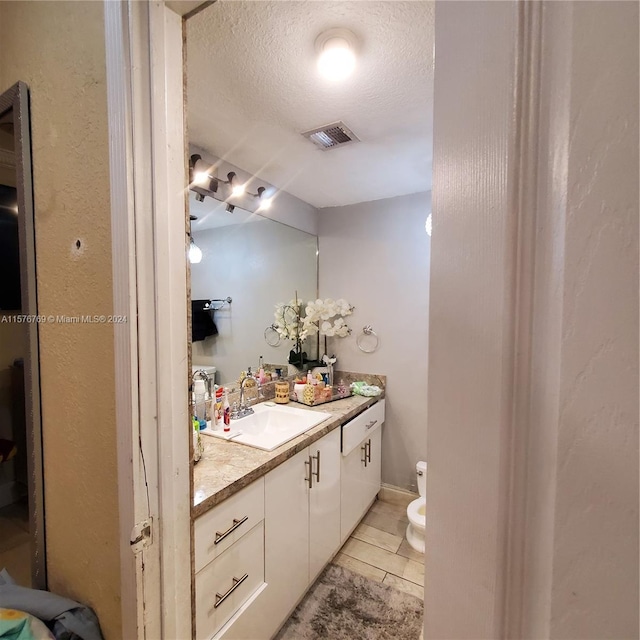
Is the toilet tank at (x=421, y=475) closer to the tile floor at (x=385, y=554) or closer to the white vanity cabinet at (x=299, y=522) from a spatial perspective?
the tile floor at (x=385, y=554)

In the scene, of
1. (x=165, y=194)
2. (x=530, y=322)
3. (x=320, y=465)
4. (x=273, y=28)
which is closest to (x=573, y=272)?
(x=530, y=322)

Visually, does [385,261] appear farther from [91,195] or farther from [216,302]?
[91,195]

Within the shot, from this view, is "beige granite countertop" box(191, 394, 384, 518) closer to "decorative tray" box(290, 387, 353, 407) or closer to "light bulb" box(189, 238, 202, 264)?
"decorative tray" box(290, 387, 353, 407)

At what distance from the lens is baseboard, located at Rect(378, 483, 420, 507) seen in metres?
2.35

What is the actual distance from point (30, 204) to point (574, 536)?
121 centimetres

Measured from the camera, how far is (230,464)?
3.95ft

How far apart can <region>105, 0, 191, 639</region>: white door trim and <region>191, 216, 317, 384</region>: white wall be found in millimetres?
1148

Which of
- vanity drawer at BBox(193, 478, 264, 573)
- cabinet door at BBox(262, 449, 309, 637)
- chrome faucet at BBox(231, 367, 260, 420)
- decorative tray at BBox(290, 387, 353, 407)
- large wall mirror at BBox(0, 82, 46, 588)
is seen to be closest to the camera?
large wall mirror at BBox(0, 82, 46, 588)

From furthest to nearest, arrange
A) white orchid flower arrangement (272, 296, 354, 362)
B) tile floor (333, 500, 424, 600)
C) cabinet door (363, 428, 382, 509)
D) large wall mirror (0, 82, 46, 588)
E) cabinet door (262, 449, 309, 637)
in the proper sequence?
white orchid flower arrangement (272, 296, 354, 362), cabinet door (363, 428, 382, 509), tile floor (333, 500, 424, 600), cabinet door (262, 449, 309, 637), large wall mirror (0, 82, 46, 588)

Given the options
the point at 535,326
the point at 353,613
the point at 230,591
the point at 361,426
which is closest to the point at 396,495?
the point at 361,426

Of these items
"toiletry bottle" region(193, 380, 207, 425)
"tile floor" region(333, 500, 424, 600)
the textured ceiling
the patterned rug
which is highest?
the textured ceiling

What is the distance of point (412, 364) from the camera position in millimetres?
2316

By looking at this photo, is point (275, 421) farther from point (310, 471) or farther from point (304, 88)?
point (304, 88)

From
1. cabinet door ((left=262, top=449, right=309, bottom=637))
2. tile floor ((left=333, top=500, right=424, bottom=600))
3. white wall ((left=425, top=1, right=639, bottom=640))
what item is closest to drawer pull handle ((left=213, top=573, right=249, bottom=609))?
cabinet door ((left=262, top=449, right=309, bottom=637))
